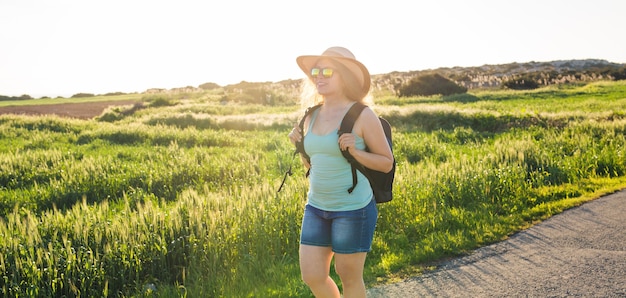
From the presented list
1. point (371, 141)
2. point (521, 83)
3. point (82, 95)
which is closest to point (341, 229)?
point (371, 141)

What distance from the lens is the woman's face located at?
4066 mm

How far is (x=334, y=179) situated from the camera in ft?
13.2

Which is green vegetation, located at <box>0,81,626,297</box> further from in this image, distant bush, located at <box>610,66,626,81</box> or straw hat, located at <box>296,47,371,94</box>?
distant bush, located at <box>610,66,626,81</box>

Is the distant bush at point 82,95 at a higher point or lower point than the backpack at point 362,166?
higher

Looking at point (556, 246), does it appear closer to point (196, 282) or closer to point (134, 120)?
point (196, 282)

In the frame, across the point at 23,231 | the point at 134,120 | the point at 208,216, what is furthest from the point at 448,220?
the point at 134,120

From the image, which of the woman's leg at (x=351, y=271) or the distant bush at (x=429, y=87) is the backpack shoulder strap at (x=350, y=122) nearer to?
the woman's leg at (x=351, y=271)

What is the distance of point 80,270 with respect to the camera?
18.3 feet

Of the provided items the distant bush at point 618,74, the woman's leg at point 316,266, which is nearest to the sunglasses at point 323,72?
the woman's leg at point 316,266

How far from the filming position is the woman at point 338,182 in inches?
155

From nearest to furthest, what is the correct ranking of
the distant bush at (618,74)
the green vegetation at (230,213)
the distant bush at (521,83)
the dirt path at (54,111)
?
the green vegetation at (230,213) < the dirt path at (54,111) < the distant bush at (521,83) < the distant bush at (618,74)

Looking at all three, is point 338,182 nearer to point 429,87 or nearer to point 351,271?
point 351,271

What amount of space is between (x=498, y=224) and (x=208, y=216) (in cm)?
407

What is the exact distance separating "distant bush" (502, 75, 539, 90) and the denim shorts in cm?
6217
